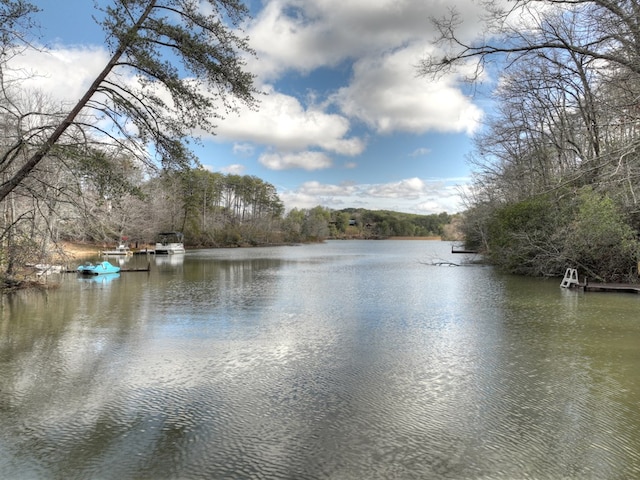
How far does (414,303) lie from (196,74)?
Answer: 30.1ft

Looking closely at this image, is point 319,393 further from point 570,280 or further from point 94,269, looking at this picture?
point 94,269

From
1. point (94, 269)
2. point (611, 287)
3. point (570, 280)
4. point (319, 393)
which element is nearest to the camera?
point (319, 393)

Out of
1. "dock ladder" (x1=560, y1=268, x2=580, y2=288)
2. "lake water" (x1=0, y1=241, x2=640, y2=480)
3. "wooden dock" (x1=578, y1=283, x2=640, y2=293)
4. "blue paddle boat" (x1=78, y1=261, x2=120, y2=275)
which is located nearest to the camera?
"lake water" (x1=0, y1=241, x2=640, y2=480)

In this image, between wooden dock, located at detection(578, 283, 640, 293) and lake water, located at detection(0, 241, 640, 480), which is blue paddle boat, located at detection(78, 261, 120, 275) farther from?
wooden dock, located at detection(578, 283, 640, 293)

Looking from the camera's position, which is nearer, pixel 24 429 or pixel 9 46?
pixel 24 429

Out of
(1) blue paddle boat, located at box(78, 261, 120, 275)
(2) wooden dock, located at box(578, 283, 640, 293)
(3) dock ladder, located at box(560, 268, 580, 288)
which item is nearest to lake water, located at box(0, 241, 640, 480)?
(2) wooden dock, located at box(578, 283, 640, 293)

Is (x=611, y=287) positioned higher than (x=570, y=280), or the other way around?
(x=570, y=280)

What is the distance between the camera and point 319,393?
5.64 metres

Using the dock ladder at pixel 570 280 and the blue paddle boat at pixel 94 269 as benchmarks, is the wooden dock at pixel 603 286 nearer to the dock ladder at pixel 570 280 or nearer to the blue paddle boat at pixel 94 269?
the dock ladder at pixel 570 280

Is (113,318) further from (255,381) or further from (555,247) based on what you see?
(555,247)

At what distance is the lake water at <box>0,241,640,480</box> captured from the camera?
395 centimetres

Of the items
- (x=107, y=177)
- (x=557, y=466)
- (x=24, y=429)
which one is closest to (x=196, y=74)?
(x=107, y=177)

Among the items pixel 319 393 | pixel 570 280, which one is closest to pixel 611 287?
pixel 570 280

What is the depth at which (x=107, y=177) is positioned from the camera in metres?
5.96
